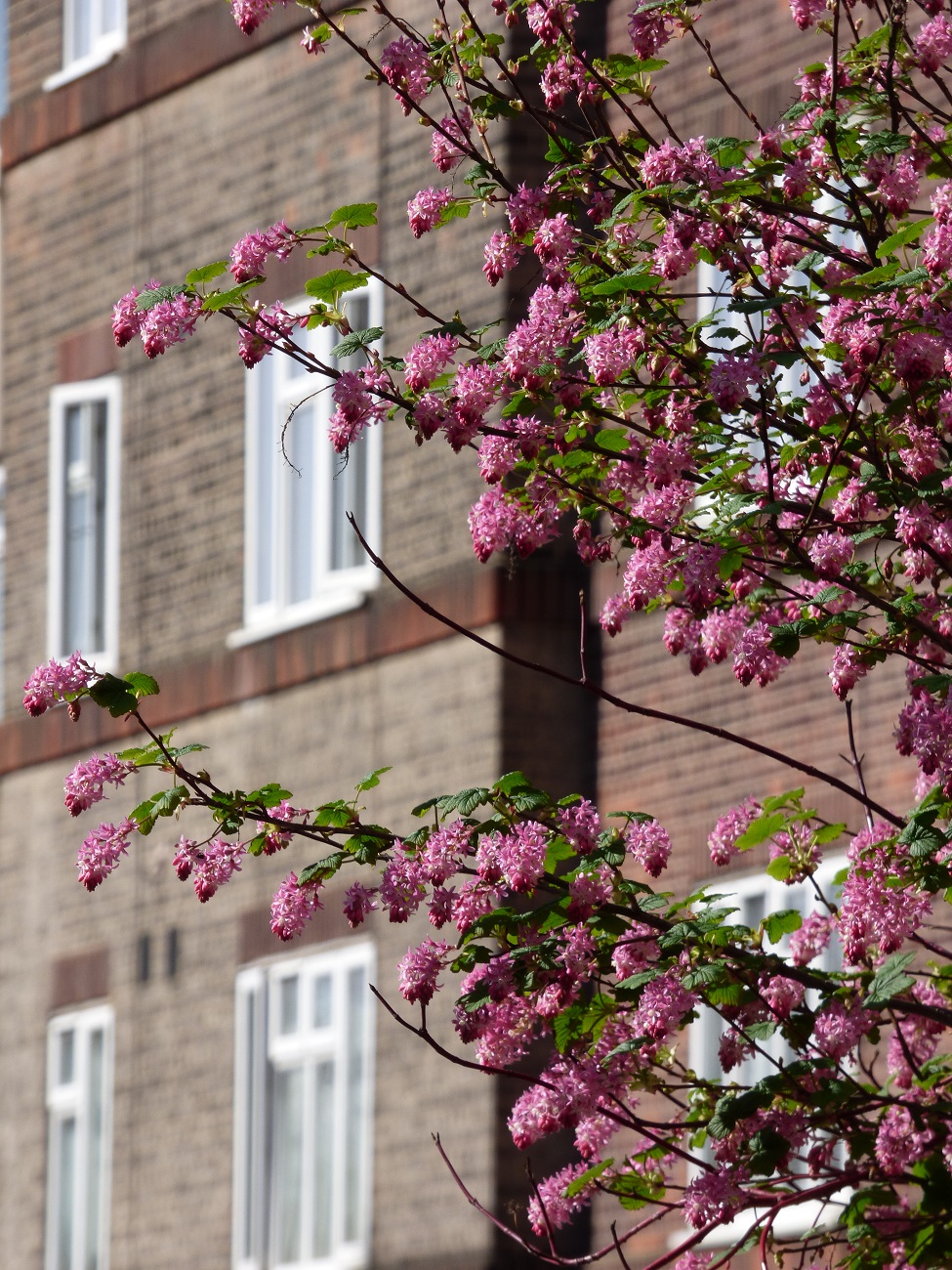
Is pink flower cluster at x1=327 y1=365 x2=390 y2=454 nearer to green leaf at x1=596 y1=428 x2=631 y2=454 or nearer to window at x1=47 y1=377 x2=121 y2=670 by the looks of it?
green leaf at x1=596 y1=428 x2=631 y2=454

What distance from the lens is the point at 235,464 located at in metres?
15.8

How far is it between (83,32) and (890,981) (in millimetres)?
13485

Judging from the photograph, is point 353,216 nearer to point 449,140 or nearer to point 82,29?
point 449,140

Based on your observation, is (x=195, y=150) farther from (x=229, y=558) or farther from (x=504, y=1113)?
(x=504, y=1113)

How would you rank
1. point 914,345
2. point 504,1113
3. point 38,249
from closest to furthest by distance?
point 914,345 → point 504,1113 → point 38,249

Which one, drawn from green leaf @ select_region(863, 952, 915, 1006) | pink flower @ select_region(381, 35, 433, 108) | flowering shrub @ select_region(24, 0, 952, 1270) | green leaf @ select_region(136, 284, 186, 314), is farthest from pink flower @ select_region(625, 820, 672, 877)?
pink flower @ select_region(381, 35, 433, 108)

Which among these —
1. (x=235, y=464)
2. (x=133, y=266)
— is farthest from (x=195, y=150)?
(x=235, y=464)

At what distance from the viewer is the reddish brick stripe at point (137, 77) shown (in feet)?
53.3

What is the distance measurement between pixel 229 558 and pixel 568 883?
403 inches

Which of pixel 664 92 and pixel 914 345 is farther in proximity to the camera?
pixel 664 92

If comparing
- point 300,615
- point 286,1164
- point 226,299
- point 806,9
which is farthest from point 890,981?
point 286,1164

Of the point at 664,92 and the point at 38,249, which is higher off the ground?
the point at 38,249

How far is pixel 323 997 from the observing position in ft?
48.3

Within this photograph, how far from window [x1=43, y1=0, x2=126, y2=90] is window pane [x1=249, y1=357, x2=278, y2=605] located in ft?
10.2
